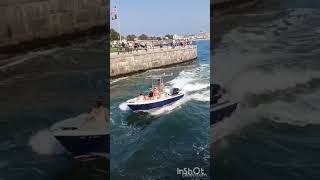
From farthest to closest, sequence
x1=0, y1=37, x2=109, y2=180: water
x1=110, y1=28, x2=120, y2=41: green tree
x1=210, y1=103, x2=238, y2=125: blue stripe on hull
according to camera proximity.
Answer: x1=0, y1=37, x2=109, y2=180: water, x1=110, y1=28, x2=120, y2=41: green tree, x1=210, y1=103, x2=238, y2=125: blue stripe on hull

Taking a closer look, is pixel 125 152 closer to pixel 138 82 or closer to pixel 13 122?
pixel 138 82

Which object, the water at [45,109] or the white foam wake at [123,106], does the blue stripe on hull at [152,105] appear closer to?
the white foam wake at [123,106]

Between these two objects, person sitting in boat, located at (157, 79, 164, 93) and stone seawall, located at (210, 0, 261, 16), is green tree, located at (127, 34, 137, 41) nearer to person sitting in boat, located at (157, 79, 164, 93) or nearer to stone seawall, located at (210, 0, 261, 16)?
person sitting in boat, located at (157, 79, 164, 93)

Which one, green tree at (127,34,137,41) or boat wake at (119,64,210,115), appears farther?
green tree at (127,34,137,41)

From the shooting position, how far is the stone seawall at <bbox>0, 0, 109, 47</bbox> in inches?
277

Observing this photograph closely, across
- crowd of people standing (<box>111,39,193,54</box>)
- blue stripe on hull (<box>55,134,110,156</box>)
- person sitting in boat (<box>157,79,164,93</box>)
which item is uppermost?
crowd of people standing (<box>111,39,193,54</box>)

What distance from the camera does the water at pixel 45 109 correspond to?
23.1 feet

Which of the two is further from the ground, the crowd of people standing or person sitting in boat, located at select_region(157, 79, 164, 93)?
the crowd of people standing

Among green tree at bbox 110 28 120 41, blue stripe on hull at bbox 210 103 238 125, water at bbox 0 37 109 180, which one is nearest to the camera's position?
blue stripe on hull at bbox 210 103 238 125

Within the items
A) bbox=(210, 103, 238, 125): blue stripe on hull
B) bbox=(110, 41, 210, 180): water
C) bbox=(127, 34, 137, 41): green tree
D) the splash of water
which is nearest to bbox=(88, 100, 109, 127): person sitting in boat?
bbox=(110, 41, 210, 180): water

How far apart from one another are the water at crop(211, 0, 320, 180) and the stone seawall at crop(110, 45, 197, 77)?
0.54 m

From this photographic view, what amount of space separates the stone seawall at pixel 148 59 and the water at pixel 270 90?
54 centimetres

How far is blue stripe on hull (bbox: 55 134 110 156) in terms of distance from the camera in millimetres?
6980

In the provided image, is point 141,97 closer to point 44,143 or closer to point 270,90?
point 44,143
